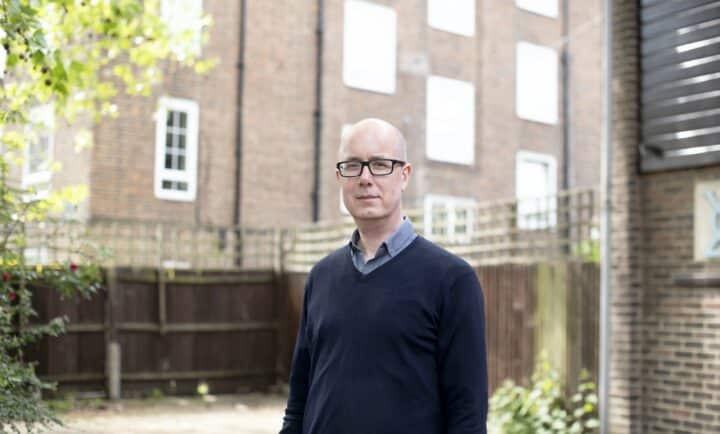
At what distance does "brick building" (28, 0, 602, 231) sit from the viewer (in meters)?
17.7

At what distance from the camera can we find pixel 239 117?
1877 centimetres

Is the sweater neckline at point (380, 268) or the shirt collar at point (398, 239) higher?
the shirt collar at point (398, 239)

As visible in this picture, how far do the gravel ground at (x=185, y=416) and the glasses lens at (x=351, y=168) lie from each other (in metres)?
7.75

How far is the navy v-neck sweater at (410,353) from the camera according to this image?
264 cm

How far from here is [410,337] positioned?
265 centimetres

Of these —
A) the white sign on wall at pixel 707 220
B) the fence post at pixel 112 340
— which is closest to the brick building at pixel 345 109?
the fence post at pixel 112 340

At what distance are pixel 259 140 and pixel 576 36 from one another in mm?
10511

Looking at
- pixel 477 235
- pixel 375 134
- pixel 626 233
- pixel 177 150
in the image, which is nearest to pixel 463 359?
pixel 375 134

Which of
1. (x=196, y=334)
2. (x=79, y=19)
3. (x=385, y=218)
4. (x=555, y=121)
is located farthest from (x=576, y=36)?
(x=385, y=218)

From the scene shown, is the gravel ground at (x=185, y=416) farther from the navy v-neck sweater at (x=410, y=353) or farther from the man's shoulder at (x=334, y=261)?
the navy v-neck sweater at (x=410, y=353)

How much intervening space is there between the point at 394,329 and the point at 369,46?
62.1ft

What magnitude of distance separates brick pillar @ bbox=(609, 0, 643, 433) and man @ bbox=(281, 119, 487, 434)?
6319 millimetres

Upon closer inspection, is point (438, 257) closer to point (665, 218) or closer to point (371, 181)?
point (371, 181)

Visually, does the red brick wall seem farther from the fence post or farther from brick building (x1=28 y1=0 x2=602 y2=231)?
the fence post
